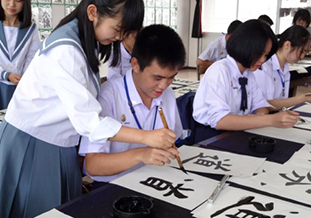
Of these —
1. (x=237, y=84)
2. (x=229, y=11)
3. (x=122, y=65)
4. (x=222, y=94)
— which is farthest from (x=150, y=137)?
(x=229, y=11)

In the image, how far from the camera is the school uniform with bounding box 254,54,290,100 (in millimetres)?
2299

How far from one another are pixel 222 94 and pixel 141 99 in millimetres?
A: 567

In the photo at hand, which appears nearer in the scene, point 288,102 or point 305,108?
point 305,108

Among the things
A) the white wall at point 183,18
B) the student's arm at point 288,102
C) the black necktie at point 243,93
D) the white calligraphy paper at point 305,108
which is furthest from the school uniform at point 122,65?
the white wall at point 183,18

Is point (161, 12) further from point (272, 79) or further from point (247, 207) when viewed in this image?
point (247, 207)

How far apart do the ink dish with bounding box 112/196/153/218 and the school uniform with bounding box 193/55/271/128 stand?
3.07 ft

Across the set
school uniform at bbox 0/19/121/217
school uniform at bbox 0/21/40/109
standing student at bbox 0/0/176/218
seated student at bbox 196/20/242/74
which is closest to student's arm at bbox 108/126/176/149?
standing student at bbox 0/0/176/218

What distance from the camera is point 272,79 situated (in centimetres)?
234

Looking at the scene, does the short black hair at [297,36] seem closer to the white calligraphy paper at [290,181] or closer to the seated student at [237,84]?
the seated student at [237,84]

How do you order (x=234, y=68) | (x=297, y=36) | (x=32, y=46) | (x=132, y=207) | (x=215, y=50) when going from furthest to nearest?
(x=215, y=50), (x=32, y=46), (x=297, y=36), (x=234, y=68), (x=132, y=207)

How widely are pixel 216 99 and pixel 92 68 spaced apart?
786 millimetres

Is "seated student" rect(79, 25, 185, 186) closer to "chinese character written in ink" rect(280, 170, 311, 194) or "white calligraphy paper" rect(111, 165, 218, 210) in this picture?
"white calligraphy paper" rect(111, 165, 218, 210)

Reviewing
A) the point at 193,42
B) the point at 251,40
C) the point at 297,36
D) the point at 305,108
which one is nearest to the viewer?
the point at 251,40

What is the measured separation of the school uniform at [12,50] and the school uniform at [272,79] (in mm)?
1531
